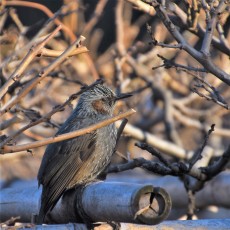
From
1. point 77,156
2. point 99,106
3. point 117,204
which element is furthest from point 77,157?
point 117,204

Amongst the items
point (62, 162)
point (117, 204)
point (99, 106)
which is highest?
point (99, 106)

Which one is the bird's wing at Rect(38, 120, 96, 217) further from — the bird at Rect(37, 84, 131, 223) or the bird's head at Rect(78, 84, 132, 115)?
the bird's head at Rect(78, 84, 132, 115)

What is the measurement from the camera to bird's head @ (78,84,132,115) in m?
6.37

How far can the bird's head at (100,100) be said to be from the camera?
637 centimetres

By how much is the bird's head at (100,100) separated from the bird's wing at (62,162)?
489 millimetres

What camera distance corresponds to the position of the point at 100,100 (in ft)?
21.1

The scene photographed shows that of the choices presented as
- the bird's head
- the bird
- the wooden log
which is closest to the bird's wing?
the bird

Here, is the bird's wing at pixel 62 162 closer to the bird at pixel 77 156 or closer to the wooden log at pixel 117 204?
the bird at pixel 77 156

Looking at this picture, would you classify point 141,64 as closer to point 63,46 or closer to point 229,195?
point 63,46

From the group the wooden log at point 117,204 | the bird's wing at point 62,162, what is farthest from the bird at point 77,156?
the wooden log at point 117,204

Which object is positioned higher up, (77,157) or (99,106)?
(99,106)

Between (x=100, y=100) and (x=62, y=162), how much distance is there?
899 mm

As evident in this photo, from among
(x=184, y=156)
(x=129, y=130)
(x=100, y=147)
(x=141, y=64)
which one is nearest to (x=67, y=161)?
(x=100, y=147)

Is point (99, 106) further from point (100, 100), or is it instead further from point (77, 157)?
point (77, 157)
